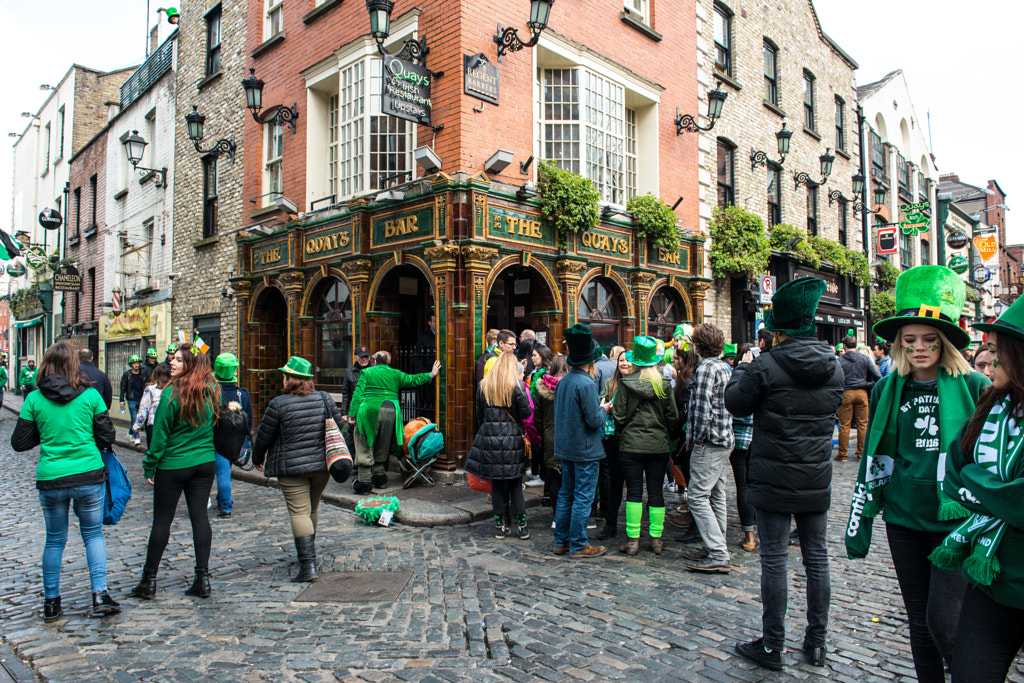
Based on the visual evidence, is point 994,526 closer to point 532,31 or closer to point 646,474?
point 646,474

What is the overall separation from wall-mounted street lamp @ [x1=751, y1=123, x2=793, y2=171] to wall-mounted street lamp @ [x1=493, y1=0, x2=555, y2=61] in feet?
25.3

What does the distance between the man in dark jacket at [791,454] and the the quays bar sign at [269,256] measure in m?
10.4

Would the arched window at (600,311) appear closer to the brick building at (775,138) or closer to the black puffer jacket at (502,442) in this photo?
the brick building at (775,138)

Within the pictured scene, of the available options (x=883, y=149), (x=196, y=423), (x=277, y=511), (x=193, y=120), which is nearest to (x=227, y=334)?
(x=193, y=120)

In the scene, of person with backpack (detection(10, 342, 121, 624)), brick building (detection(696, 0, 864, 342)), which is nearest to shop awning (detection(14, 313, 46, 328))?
person with backpack (detection(10, 342, 121, 624))

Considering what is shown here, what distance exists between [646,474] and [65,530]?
4718 mm

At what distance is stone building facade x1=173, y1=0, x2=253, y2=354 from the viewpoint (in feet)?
47.3

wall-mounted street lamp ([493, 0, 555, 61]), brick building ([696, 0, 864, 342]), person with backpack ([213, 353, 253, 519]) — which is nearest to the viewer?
person with backpack ([213, 353, 253, 519])

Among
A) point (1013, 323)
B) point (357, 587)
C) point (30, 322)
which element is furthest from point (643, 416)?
point (30, 322)

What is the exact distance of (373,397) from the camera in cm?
834

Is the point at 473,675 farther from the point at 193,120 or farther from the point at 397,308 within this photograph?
the point at 193,120

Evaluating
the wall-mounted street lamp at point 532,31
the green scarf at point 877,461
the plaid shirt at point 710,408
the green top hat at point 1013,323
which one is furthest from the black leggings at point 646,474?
the wall-mounted street lamp at point 532,31

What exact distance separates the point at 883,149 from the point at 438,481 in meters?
22.1

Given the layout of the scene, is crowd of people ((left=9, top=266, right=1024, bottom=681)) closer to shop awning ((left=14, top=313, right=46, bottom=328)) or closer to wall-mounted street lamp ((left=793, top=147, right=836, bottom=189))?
wall-mounted street lamp ((left=793, top=147, right=836, bottom=189))
